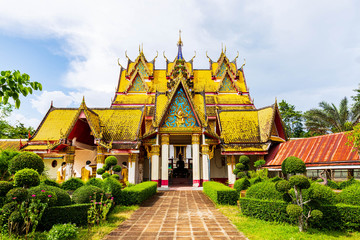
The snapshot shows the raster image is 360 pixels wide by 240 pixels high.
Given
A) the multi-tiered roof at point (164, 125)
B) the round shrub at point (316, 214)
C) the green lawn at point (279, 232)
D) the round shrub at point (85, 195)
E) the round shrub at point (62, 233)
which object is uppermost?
the multi-tiered roof at point (164, 125)

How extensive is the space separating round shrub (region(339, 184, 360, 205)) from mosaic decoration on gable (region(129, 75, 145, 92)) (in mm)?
20293

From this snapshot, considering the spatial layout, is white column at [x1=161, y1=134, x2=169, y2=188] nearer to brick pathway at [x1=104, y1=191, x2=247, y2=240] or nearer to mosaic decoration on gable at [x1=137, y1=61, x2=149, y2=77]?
brick pathway at [x1=104, y1=191, x2=247, y2=240]

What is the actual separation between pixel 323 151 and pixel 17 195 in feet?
39.2

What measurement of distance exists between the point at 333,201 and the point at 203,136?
10.0 metres

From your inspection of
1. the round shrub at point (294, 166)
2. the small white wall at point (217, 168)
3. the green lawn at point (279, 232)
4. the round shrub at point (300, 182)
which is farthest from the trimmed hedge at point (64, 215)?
the small white wall at point (217, 168)

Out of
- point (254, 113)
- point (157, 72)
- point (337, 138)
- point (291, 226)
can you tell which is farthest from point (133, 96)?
point (291, 226)

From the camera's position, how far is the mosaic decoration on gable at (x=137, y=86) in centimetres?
2411

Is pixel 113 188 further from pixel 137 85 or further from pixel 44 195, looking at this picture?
pixel 137 85

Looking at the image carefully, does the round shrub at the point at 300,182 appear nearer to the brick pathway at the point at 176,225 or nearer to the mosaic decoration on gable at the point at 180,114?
the brick pathway at the point at 176,225

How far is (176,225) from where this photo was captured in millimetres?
6285

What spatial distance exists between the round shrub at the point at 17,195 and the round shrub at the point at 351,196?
7.93m

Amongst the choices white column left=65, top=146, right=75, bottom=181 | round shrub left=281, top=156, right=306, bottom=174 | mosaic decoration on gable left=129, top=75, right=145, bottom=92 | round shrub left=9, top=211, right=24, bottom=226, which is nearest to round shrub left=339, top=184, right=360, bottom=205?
round shrub left=281, top=156, right=306, bottom=174

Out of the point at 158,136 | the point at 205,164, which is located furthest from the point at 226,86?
the point at 158,136

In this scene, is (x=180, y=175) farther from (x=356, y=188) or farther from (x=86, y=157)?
(x=356, y=188)
